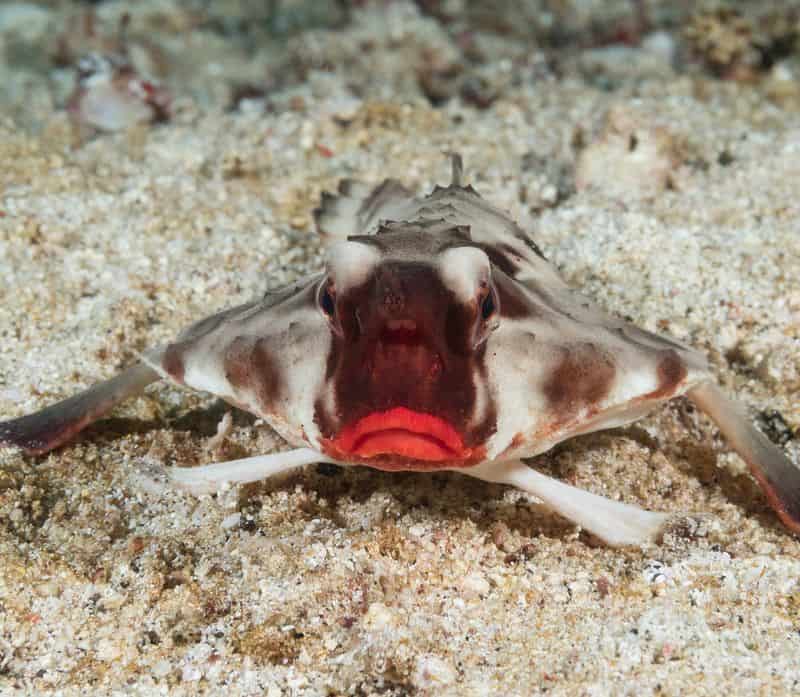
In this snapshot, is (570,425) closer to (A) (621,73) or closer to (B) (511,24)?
(A) (621,73)

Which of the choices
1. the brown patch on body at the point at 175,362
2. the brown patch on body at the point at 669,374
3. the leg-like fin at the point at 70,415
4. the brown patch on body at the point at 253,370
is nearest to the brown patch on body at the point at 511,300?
the brown patch on body at the point at 669,374

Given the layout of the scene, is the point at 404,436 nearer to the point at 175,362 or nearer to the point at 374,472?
the point at 374,472

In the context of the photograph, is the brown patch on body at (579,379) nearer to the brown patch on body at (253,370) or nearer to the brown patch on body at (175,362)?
the brown patch on body at (253,370)

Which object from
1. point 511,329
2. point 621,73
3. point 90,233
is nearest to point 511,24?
point 621,73

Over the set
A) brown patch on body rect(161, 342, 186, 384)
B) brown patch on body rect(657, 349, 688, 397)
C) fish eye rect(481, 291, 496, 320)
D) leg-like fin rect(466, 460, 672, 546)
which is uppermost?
fish eye rect(481, 291, 496, 320)

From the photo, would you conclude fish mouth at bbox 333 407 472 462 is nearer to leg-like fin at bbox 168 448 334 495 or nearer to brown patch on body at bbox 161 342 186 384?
leg-like fin at bbox 168 448 334 495

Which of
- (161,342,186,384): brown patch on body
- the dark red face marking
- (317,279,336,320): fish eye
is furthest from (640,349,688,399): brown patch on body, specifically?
(161,342,186,384): brown patch on body
